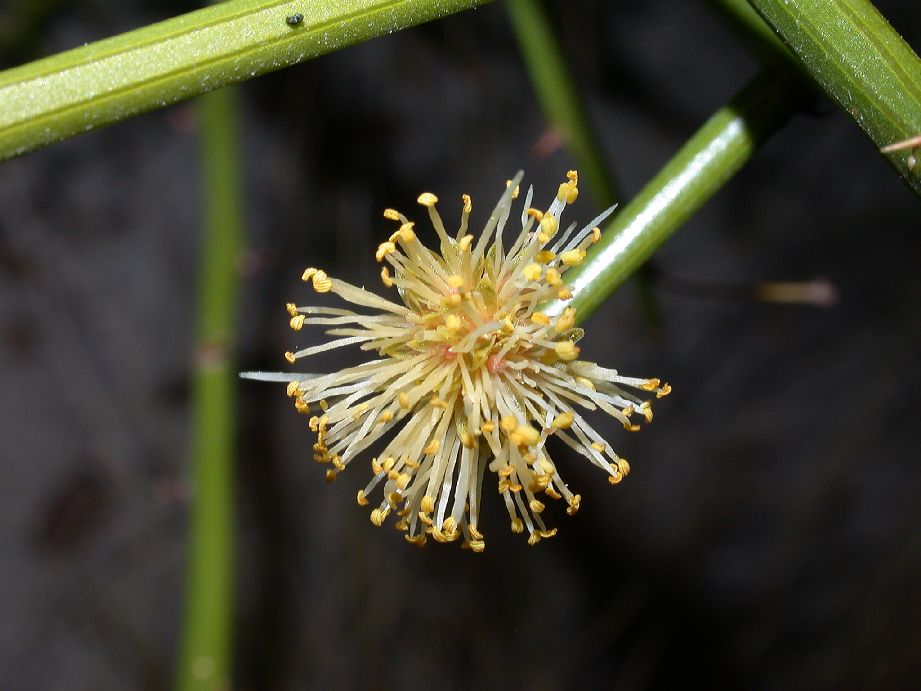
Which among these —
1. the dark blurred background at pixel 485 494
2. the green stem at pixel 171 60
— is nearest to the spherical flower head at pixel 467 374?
the green stem at pixel 171 60

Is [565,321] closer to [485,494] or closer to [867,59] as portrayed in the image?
[867,59]

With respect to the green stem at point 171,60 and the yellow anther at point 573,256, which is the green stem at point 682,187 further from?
the green stem at point 171,60

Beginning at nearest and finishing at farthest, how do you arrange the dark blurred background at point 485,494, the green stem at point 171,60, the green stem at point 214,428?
the green stem at point 171,60 → the green stem at point 214,428 → the dark blurred background at point 485,494

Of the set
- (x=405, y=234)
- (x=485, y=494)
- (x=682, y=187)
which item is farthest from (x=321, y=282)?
(x=485, y=494)

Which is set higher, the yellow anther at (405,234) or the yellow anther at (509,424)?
the yellow anther at (405,234)

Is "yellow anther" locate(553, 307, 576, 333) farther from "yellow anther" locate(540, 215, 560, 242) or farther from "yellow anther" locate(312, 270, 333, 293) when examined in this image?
"yellow anther" locate(312, 270, 333, 293)

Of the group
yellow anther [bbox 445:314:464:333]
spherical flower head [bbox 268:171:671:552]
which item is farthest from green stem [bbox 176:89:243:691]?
yellow anther [bbox 445:314:464:333]
